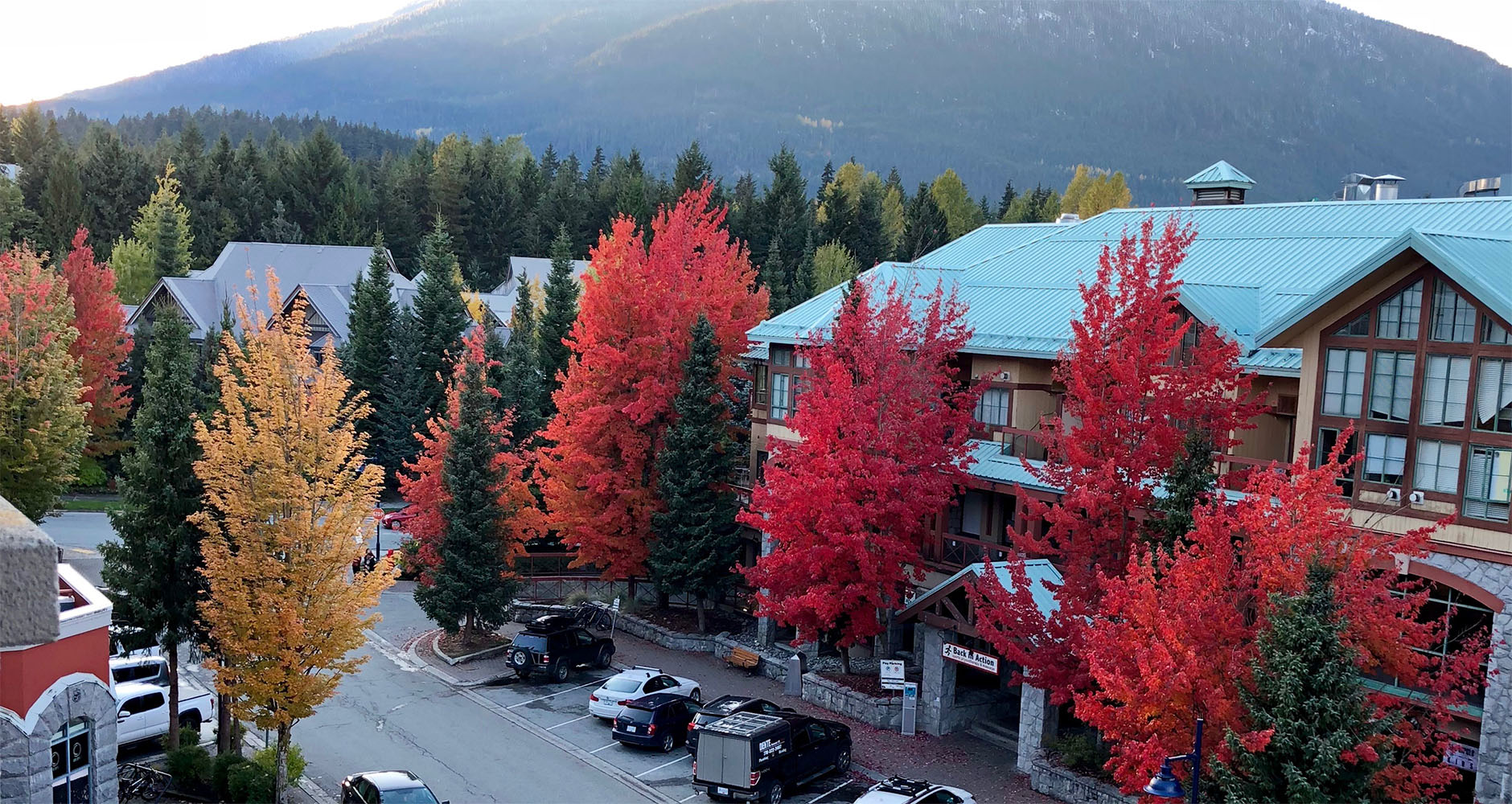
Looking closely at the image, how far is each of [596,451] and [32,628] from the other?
34.0m

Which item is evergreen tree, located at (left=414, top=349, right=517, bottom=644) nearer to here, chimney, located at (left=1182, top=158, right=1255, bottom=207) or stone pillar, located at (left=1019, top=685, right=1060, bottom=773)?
stone pillar, located at (left=1019, top=685, right=1060, bottom=773)

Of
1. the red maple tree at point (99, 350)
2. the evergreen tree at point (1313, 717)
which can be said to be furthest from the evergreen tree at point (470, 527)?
the red maple tree at point (99, 350)

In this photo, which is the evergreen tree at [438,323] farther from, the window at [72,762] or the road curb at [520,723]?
the window at [72,762]

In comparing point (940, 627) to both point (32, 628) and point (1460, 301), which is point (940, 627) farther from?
point (32, 628)

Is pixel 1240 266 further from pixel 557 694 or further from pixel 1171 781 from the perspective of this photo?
pixel 557 694

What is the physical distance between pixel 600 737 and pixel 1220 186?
2553 centimetres

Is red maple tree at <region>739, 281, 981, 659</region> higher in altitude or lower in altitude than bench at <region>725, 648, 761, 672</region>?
higher

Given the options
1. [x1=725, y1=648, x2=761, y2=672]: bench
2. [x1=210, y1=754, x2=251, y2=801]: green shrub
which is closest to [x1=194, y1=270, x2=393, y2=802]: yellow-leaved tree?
[x1=210, y1=754, x2=251, y2=801]: green shrub

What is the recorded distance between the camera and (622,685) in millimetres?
28641

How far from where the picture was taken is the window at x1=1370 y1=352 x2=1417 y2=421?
21453 millimetres

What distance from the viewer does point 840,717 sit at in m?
29.6

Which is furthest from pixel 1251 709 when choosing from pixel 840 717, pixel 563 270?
pixel 563 270

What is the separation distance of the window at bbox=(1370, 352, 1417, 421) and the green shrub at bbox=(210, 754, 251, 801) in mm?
22813

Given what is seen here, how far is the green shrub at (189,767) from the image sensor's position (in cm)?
2262
